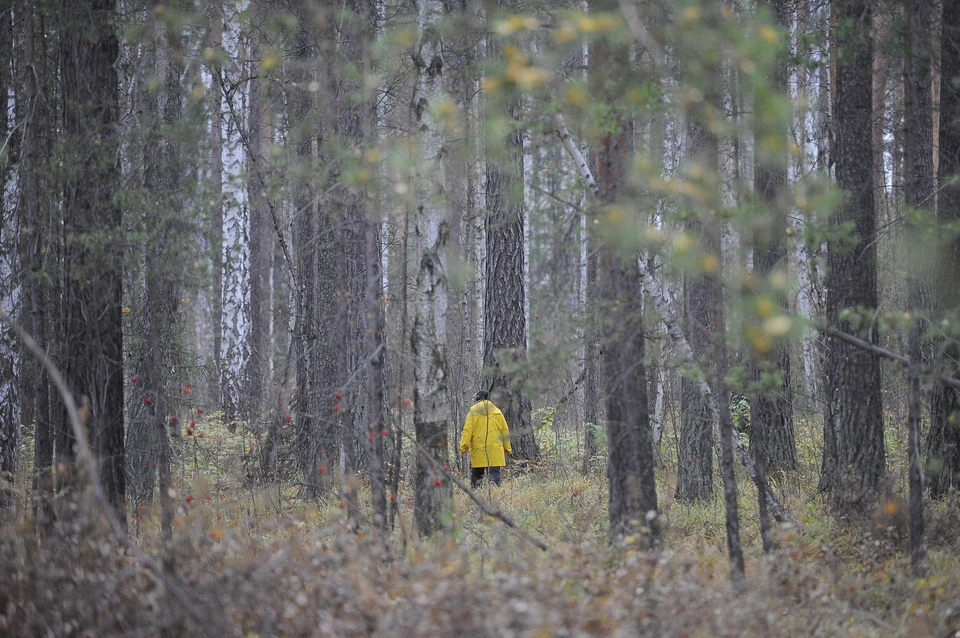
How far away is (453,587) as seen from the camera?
4.09 meters

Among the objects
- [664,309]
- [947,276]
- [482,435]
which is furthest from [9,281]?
[947,276]

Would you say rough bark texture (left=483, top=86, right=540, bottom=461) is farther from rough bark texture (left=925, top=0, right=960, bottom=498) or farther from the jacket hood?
rough bark texture (left=925, top=0, right=960, bottom=498)

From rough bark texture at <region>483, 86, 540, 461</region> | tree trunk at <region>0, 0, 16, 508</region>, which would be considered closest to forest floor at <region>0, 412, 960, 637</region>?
tree trunk at <region>0, 0, 16, 508</region>

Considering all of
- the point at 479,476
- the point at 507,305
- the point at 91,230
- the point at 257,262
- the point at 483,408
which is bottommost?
the point at 479,476

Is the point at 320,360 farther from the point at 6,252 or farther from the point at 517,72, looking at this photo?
the point at 517,72

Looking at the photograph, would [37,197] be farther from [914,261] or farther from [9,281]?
[914,261]

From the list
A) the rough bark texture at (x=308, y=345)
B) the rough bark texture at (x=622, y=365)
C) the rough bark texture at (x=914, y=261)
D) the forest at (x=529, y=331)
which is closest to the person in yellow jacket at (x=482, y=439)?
the forest at (x=529, y=331)

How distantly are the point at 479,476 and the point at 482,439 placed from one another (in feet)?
2.21

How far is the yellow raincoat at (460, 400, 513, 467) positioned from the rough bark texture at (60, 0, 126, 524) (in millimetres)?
4971

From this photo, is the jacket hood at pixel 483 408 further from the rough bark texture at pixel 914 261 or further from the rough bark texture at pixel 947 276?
the rough bark texture at pixel 914 261

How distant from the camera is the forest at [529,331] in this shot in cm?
455

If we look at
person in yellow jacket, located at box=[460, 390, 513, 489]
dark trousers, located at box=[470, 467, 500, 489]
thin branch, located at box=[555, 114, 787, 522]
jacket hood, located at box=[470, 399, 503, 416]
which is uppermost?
thin branch, located at box=[555, 114, 787, 522]

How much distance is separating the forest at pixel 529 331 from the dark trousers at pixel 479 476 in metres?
0.45

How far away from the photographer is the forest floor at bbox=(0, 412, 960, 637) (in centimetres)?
411
